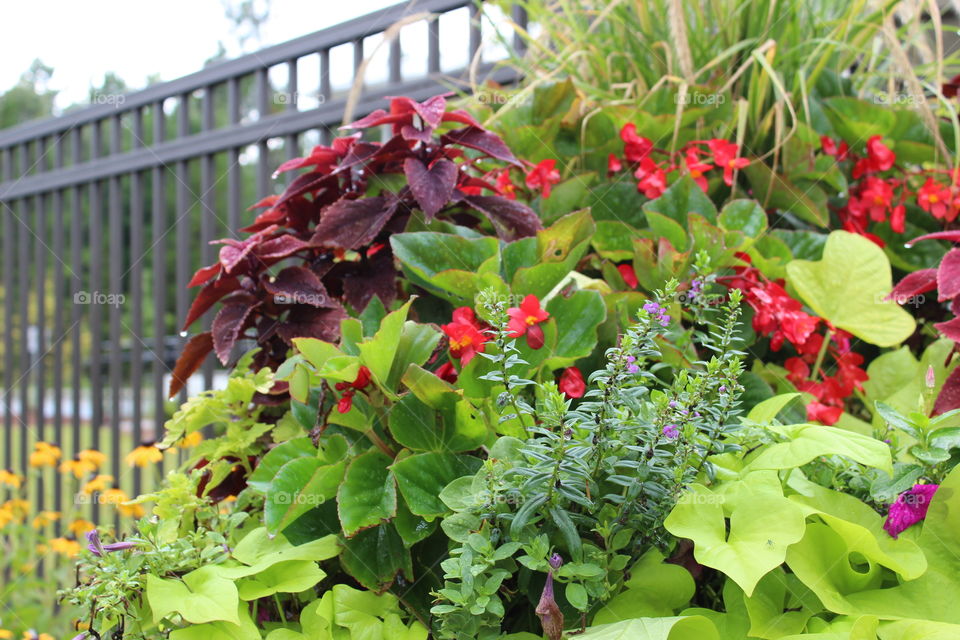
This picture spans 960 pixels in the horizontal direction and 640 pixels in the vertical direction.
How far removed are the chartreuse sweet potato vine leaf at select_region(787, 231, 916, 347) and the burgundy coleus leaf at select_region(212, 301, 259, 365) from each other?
88cm

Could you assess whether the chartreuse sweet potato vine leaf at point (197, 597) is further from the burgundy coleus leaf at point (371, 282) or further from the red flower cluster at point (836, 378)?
the red flower cluster at point (836, 378)

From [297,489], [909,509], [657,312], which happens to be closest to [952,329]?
[909,509]

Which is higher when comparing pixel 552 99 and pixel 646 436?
pixel 552 99

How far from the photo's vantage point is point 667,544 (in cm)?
86

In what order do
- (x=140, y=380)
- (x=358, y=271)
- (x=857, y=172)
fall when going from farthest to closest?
(x=140, y=380) → (x=857, y=172) → (x=358, y=271)

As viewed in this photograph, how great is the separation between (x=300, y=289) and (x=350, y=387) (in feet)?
1.04

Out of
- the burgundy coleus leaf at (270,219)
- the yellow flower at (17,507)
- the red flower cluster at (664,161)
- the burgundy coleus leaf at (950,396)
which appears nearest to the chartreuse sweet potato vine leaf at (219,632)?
the burgundy coleus leaf at (270,219)

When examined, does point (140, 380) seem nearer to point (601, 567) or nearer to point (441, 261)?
point (441, 261)

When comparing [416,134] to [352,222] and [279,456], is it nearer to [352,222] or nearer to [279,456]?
[352,222]

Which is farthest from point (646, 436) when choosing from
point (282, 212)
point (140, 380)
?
point (140, 380)

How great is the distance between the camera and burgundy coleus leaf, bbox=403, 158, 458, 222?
1.23 metres

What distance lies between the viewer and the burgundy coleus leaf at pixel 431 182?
1.23 meters

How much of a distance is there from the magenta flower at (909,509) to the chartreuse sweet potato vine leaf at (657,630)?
245 mm

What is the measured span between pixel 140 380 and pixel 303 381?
252cm
